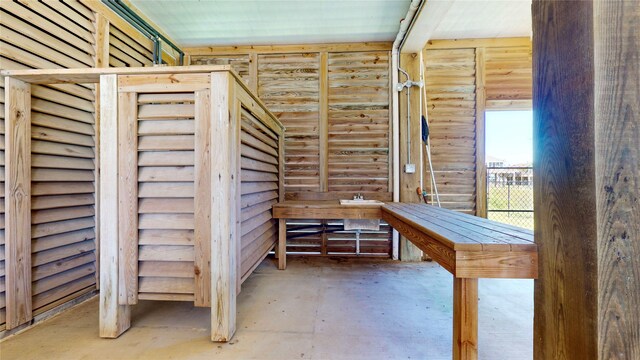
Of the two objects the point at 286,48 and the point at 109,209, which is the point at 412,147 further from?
the point at 109,209

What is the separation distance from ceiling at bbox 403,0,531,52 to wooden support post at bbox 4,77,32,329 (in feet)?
10.9

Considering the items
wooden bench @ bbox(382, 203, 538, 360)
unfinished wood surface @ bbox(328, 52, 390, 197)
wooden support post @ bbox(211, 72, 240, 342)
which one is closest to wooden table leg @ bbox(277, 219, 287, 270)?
unfinished wood surface @ bbox(328, 52, 390, 197)

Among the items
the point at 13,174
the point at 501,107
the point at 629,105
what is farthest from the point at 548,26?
the point at 13,174

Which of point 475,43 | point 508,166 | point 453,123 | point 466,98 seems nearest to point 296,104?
point 453,123

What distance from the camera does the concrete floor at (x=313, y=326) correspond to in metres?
1.52

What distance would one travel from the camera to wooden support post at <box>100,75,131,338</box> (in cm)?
161

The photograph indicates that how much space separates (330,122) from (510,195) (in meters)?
3.00

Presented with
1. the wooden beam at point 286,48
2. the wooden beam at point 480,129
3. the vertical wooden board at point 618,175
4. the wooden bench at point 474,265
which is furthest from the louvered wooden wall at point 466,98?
the vertical wooden board at point 618,175

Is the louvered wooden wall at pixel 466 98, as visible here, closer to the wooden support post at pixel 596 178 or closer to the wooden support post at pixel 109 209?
the wooden support post at pixel 596 178

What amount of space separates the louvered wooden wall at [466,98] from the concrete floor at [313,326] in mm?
1266

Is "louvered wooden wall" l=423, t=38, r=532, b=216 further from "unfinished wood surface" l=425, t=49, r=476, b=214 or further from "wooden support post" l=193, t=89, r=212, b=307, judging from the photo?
"wooden support post" l=193, t=89, r=212, b=307

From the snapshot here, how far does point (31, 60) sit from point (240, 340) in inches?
97.0

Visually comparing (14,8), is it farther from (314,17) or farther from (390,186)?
(390,186)

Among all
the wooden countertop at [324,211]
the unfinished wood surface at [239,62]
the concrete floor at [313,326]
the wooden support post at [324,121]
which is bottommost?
the concrete floor at [313,326]
